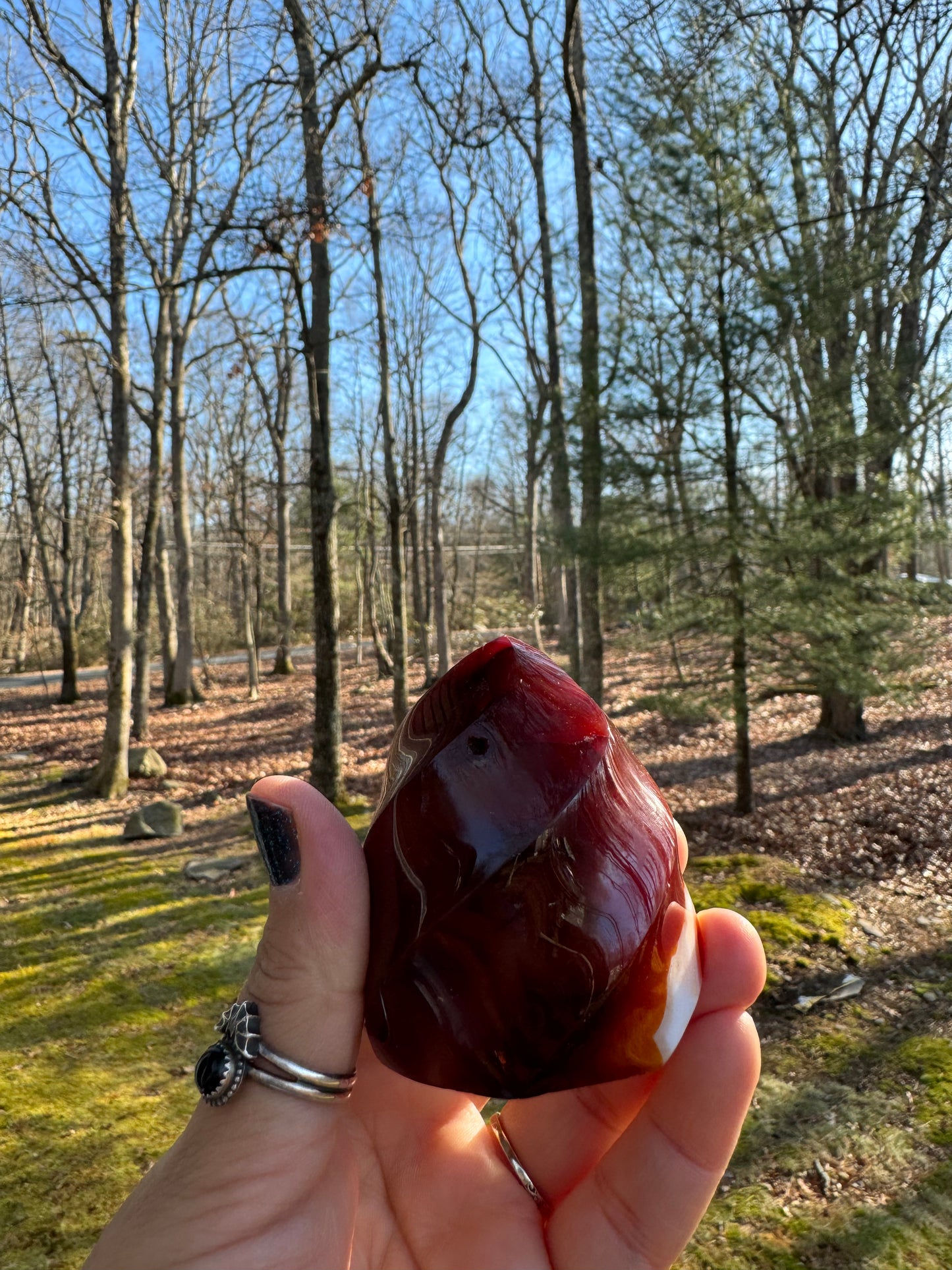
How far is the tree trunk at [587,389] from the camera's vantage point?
8.31 metres

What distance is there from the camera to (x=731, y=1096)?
1.52m

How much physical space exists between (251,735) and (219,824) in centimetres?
535

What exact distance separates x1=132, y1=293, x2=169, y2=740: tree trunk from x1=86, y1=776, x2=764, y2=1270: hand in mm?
12032

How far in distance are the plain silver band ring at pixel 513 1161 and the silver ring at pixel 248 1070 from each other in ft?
2.02

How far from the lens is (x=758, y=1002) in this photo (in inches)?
191

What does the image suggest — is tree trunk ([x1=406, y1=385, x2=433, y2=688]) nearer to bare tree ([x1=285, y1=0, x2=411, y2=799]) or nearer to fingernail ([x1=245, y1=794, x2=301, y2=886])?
bare tree ([x1=285, y1=0, x2=411, y2=799])

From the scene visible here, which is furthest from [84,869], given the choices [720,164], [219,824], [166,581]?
[166,581]

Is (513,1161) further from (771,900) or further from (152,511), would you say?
(152,511)

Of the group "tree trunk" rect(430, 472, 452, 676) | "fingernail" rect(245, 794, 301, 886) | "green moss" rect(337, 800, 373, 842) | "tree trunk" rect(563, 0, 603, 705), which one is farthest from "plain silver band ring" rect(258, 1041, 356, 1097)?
"tree trunk" rect(430, 472, 452, 676)

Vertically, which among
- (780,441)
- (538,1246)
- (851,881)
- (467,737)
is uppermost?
(780,441)

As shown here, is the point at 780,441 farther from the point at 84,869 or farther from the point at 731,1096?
the point at 84,869

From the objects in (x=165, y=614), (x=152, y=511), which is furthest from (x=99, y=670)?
(x=152, y=511)

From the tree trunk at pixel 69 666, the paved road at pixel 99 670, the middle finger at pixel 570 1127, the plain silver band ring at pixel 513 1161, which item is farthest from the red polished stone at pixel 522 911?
the paved road at pixel 99 670

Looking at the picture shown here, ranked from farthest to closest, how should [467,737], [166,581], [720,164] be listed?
[166,581]
[720,164]
[467,737]
